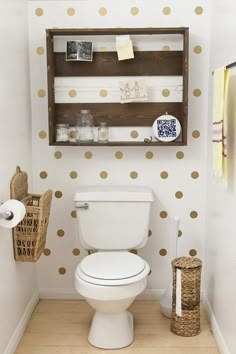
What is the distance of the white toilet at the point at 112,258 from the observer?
229 cm

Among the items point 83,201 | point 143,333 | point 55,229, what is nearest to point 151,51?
point 83,201

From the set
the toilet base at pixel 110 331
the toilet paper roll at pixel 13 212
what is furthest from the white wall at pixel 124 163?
the toilet paper roll at pixel 13 212

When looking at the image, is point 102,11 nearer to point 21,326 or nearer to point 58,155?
point 58,155

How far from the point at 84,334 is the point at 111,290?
50 centimetres

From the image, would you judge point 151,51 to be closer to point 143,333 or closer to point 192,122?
point 192,122

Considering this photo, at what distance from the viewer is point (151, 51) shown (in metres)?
2.80

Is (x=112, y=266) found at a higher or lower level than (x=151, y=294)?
higher

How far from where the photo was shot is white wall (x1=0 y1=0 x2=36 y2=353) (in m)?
2.26

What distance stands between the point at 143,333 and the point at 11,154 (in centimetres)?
125

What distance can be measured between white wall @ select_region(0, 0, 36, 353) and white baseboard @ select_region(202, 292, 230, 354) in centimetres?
108

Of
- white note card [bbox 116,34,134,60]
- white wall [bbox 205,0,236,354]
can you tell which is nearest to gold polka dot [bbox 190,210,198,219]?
white wall [bbox 205,0,236,354]

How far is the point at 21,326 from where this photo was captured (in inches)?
101

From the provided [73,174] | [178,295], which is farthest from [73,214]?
[178,295]

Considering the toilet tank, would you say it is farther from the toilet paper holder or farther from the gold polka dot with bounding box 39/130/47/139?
the toilet paper holder
